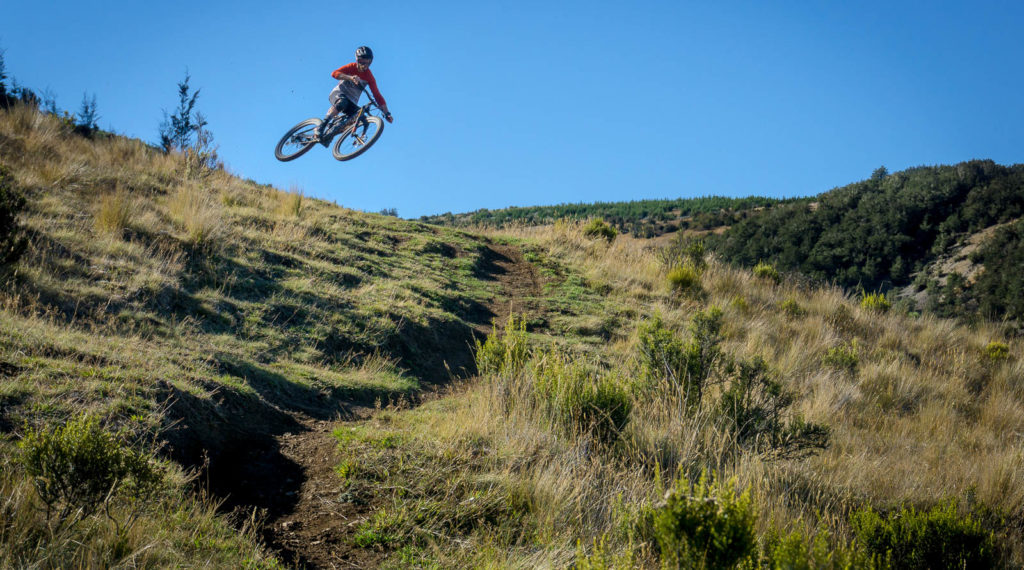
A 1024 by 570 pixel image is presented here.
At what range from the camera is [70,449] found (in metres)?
2.71

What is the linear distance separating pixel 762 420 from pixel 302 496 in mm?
3995

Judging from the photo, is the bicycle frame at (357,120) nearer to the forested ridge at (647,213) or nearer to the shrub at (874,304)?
the shrub at (874,304)

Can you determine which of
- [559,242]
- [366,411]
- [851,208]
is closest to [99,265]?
[366,411]

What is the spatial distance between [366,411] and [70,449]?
3.26m

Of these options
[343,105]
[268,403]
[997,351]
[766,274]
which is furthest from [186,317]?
[997,351]

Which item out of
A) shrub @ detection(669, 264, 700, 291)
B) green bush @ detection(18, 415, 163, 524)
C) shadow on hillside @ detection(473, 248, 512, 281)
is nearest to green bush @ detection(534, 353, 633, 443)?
green bush @ detection(18, 415, 163, 524)

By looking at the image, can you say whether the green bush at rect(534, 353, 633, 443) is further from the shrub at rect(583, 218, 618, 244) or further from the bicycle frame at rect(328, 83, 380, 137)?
the shrub at rect(583, 218, 618, 244)

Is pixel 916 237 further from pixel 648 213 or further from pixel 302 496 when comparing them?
pixel 302 496

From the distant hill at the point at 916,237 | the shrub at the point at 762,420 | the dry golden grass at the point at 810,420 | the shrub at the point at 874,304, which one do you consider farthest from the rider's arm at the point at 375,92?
the distant hill at the point at 916,237

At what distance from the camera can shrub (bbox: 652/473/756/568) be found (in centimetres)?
243

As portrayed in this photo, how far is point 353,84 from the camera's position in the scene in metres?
11.4

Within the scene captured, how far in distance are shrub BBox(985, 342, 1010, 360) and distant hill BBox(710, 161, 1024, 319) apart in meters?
6.88

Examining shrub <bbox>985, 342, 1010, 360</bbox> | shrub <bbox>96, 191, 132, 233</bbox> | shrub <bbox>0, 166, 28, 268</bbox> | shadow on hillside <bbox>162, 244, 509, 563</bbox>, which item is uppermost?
shrub <bbox>96, 191, 132, 233</bbox>

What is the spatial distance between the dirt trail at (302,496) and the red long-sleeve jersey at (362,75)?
24.8 feet
